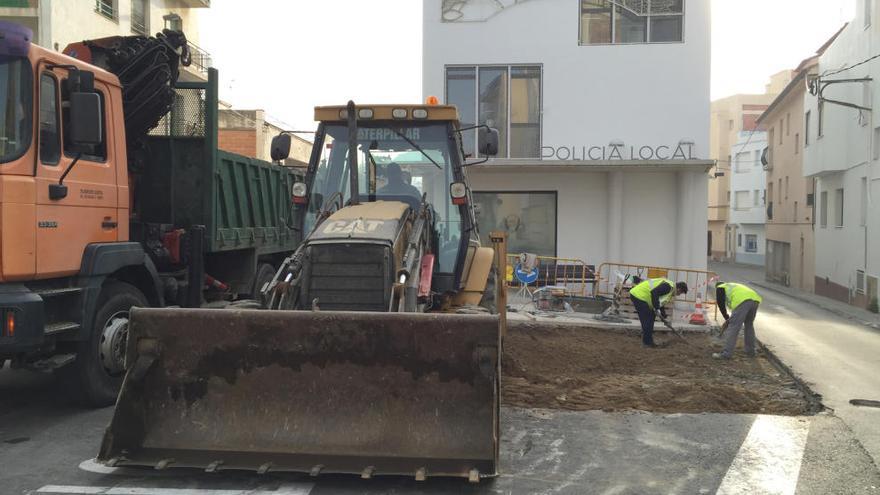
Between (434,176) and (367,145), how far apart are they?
703 millimetres

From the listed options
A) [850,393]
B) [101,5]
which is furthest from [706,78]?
[101,5]

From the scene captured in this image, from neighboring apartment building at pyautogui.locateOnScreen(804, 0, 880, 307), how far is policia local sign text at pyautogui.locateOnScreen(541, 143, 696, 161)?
258 inches

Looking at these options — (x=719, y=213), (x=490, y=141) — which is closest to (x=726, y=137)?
(x=719, y=213)

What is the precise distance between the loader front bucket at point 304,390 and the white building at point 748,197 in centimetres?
4866

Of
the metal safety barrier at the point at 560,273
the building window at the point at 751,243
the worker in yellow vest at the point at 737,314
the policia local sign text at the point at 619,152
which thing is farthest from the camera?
the building window at the point at 751,243

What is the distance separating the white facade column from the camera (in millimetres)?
15492

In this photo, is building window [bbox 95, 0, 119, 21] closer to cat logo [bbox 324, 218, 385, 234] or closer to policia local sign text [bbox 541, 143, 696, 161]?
policia local sign text [bbox 541, 143, 696, 161]

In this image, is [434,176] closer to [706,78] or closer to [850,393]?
[850,393]

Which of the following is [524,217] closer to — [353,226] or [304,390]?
[353,226]

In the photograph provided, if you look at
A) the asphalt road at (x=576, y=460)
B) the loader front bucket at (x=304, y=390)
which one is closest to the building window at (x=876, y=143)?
the asphalt road at (x=576, y=460)

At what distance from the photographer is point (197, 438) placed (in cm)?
464

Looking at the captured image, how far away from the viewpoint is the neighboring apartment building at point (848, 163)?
60.2ft

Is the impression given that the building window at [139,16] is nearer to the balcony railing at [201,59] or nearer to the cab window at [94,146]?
the balcony railing at [201,59]

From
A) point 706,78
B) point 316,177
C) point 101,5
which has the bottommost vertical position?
point 316,177
